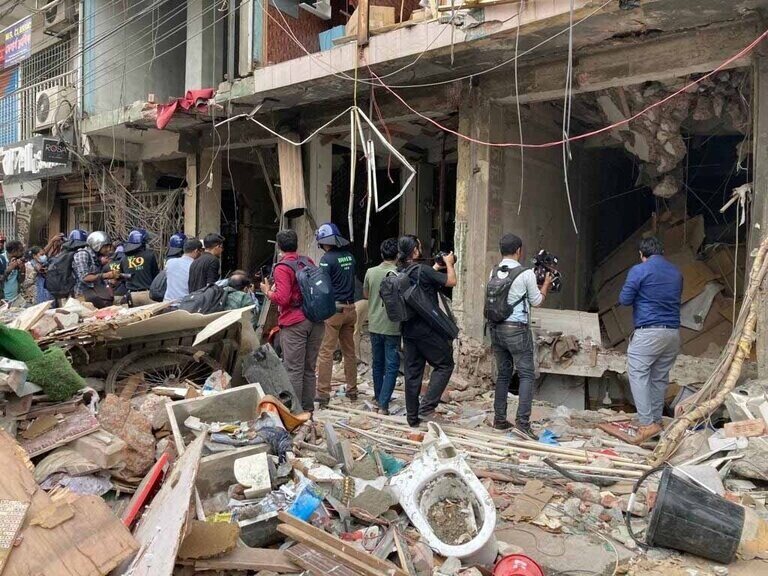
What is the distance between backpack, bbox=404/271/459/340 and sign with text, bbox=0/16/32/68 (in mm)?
12687

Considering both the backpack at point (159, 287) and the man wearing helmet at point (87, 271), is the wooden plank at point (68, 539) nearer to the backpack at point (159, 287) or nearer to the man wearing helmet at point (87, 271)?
the backpack at point (159, 287)

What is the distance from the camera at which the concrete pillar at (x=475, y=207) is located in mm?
7188

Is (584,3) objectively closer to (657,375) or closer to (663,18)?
(663,18)

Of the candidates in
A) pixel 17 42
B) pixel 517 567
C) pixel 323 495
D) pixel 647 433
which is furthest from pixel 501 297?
pixel 17 42

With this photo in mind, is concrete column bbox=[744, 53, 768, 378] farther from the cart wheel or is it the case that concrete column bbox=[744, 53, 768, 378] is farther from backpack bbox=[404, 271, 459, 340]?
the cart wheel

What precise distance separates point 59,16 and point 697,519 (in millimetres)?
13838

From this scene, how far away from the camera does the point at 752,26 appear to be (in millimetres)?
5348

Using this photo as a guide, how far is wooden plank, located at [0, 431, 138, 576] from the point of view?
2.71 meters

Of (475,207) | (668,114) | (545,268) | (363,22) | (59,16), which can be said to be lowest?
(545,268)

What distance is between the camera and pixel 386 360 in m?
6.14

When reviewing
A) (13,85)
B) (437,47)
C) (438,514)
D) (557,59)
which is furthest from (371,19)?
(13,85)

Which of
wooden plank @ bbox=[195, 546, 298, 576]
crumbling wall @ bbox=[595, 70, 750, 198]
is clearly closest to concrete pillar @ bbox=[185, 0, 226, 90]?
crumbling wall @ bbox=[595, 70, 750, 198]

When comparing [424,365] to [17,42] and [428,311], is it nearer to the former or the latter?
[428,311]

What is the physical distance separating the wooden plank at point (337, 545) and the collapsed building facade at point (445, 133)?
3015mm
